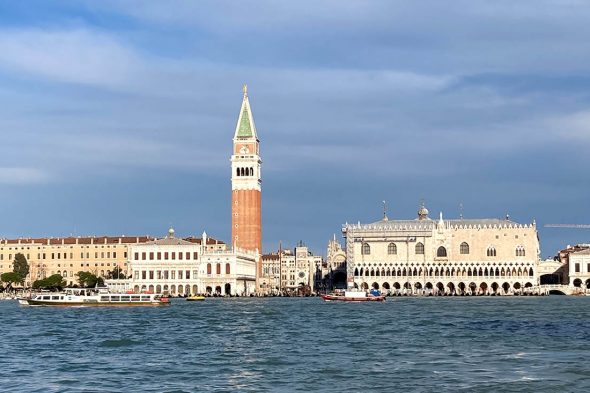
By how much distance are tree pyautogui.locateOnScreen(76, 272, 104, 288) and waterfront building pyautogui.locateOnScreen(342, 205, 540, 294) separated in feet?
111

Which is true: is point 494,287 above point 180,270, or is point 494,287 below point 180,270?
below

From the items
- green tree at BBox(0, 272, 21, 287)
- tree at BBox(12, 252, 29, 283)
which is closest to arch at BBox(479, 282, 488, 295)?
green tree at BBox(0, 272, 21, 287)

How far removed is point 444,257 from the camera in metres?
137

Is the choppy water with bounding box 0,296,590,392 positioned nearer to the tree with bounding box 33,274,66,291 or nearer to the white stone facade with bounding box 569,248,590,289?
the tree with bounding box 33,274,66,291

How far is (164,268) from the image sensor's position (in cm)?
12700

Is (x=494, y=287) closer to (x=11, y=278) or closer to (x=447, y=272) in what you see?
(x=447, y=272)

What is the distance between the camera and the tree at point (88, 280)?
133375 millimetres

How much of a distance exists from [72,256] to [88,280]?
61.4 ft

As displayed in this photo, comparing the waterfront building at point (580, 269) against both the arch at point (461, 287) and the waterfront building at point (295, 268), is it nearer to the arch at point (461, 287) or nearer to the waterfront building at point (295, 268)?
the arch at point (461, 287)

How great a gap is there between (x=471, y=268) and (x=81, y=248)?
57.3 m

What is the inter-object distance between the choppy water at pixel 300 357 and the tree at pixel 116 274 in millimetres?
93358

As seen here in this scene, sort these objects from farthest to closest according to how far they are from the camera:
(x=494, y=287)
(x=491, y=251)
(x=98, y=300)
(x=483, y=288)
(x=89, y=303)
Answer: (x=483, y=288)
(x=494, y=287)
(x=491, y=251)
(x=98, y=300)
(x=89, y=303)

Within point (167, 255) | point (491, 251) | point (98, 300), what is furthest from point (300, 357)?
point (491, 251)

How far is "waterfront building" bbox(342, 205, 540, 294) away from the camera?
13575 cm
